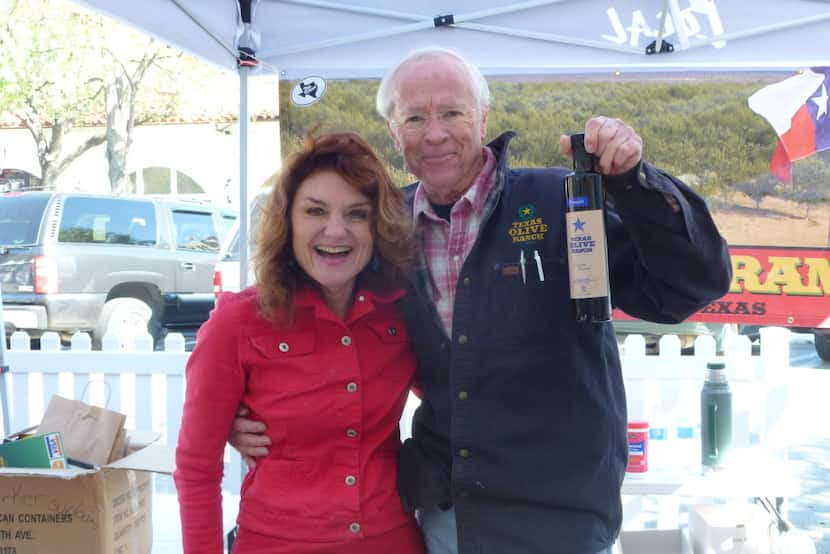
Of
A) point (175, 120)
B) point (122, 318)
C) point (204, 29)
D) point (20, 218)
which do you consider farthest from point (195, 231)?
point (175, 120)

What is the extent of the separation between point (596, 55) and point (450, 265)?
2.05m

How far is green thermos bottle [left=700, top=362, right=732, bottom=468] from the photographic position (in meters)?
3.16

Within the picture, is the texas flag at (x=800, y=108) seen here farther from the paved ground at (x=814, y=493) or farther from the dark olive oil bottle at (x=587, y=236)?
the dark olive oil bottle at (x=587, y=236)

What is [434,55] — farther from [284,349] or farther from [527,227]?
[284,349]

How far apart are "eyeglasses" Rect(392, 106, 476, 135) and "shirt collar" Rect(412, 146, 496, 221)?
96mm

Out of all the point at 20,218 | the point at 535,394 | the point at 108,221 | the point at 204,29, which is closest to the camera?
the point at 535,394

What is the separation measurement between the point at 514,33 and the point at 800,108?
163 centimetres

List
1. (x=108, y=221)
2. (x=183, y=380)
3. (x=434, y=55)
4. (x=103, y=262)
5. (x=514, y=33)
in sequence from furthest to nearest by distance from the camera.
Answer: (x=108, y=221) < (x=103, y=262) < (x=183, y=380) < (x=514, y=33) < (x=434, y=55)

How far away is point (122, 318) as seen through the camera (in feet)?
30.4

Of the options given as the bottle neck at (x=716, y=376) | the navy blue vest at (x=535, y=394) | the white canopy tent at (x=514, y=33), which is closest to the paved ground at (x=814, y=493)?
the bottle neck at (x=716, y=376)

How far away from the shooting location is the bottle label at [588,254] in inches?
61.1

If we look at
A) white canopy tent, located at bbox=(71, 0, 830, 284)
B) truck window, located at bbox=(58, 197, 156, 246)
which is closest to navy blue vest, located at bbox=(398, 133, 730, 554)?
white canopy tent, located at bbox=(71, 0, 830, 284)

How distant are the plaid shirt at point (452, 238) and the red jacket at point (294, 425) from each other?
0.56 ft

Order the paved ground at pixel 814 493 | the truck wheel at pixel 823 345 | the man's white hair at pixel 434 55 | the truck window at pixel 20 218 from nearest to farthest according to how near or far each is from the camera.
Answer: the man's white hair at pixel 434 55 → the paved ground at pixel 814 493 → the truck window at pixel 20 218 → the truck wheel at pixel 823 345
